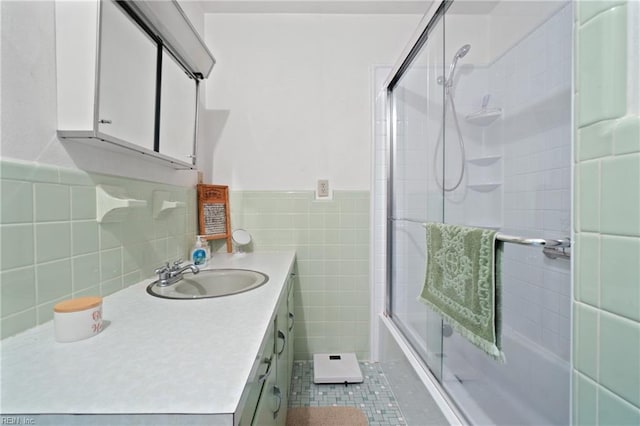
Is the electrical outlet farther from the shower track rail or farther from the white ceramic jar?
the white ceramic jar

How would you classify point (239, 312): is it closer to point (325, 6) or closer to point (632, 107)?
point (632, 107)

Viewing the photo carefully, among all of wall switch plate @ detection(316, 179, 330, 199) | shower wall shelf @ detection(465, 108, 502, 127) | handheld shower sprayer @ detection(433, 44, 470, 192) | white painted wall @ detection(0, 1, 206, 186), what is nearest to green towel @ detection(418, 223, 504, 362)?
handheld shower sprayer @ detection(433, 44, 470, 192)

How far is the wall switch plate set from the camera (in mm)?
1844

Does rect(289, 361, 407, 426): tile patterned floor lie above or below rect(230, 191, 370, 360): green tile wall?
below

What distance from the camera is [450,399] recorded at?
103cm

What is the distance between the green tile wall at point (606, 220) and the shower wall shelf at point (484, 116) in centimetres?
130

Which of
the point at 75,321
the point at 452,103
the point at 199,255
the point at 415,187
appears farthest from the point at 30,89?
the point at 452,103

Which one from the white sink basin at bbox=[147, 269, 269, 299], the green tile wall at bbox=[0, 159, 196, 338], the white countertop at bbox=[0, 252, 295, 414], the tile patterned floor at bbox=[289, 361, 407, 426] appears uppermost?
the green tile wall at bbox=[0, 159, 196, 338]

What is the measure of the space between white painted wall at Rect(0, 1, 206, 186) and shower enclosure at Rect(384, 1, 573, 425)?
1.49m

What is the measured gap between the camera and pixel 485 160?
166cm

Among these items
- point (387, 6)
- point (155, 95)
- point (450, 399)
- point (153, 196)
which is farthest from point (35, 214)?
point (387, 6)

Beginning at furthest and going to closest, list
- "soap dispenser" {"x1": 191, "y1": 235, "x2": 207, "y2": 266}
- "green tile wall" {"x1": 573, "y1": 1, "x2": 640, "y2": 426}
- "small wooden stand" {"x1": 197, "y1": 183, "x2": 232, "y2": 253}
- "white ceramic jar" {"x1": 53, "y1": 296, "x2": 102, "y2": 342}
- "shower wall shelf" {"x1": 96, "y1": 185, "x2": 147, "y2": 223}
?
"small wooden stand" {"x1": 197, "y1": 183, "x2": 232, "y2": 253} < "soap dispenser" {"x1": 191, "y1": 235, "x2": 207, "y2": 266} < "shower wall shelf" {"x1": 96, "y1": 185, "x2": 147, "y2": 223} < "white ceramic jar" {"x1": 53, "y1": 296, "x2": 102, "y2": 342} < "green tile wall" {"x1": 573, "y1": 1, "x2": 640, "y2": 426}

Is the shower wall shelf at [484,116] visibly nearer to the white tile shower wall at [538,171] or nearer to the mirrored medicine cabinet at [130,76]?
the white tile shower wall at [538,171]

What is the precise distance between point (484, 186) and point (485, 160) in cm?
17
